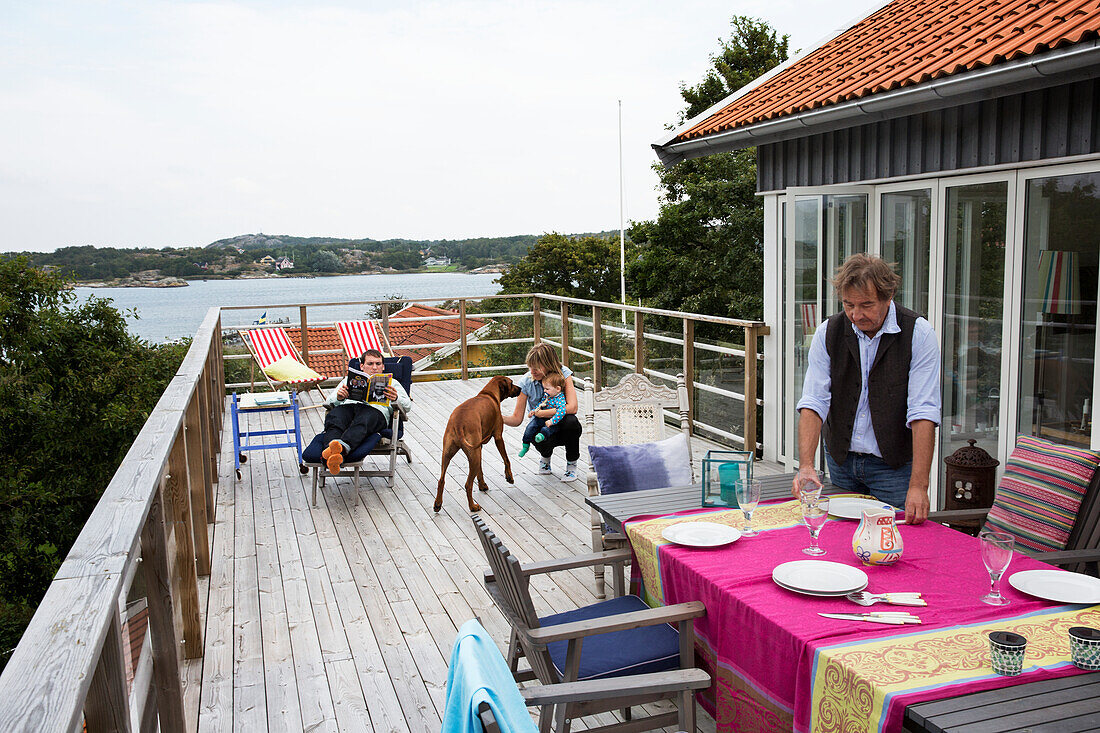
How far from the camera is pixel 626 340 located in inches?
323

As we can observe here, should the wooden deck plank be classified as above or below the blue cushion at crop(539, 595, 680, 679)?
below

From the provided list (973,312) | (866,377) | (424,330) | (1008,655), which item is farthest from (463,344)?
(1008,655)

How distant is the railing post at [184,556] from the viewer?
3.27 meters

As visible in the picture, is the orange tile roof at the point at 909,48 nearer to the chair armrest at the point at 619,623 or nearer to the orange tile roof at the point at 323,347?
the chair armrest at the point at 619,623

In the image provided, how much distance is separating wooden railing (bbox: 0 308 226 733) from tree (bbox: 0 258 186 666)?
45.1 ft

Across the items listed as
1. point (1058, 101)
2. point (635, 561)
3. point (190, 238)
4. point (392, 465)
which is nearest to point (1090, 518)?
point (635, 561)

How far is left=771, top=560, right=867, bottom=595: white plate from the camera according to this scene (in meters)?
2.08

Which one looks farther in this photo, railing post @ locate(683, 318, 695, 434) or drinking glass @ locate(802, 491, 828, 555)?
railing post @ locate(683, 318, 695, 434)

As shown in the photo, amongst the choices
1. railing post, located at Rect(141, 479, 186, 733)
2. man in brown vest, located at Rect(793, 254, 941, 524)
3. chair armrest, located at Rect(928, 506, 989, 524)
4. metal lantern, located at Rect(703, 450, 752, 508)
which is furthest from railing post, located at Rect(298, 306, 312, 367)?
chair armrest, located at Rect(928, 506, 989, 524)

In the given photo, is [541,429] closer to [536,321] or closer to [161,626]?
[161,626]

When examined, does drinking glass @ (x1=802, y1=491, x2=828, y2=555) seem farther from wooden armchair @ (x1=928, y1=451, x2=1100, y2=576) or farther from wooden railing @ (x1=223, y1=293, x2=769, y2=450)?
wooden railing @ (x1=223, y1=293, x2=769, y2=450)

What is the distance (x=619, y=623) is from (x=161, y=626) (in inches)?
54.6

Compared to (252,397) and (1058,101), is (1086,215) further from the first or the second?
(252,397)

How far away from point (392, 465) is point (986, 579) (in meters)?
4.32
